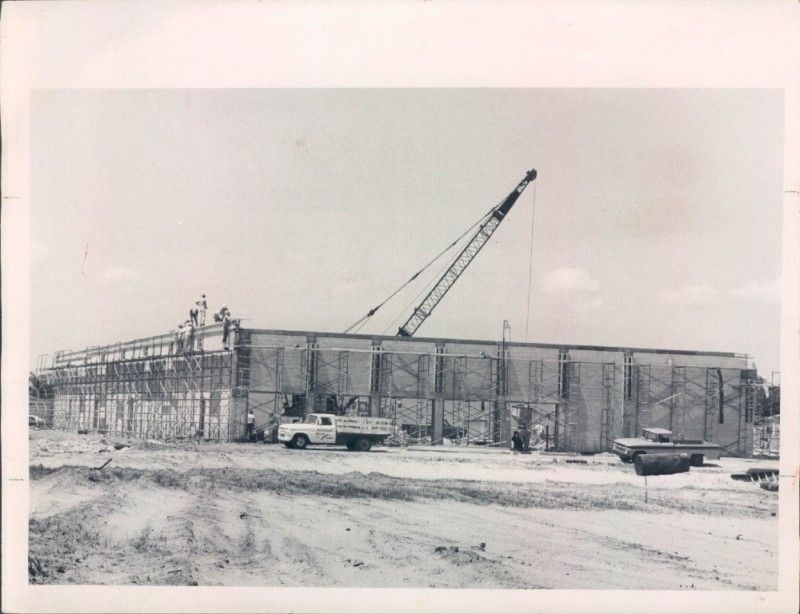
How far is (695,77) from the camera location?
10867 mm

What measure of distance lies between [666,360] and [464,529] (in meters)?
4.63

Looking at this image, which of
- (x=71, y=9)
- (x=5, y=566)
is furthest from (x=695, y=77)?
(x=5, y=566)

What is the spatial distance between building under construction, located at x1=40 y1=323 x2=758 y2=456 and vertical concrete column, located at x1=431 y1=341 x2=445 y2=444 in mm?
22

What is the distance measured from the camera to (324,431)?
14.8 metres

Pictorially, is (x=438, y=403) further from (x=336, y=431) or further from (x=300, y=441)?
(x=300, y=441)

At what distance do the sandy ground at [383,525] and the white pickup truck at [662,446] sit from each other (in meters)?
0.78

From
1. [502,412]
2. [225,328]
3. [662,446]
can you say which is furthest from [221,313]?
[662,446]

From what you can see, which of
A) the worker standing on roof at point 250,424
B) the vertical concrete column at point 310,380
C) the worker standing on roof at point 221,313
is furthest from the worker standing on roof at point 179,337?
the vertical concrete column at point 310,380

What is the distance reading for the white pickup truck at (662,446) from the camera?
1412 centimetres

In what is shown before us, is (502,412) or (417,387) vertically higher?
(417,387)

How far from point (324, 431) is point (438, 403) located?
227cm

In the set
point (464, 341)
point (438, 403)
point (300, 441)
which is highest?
point (464, 341)

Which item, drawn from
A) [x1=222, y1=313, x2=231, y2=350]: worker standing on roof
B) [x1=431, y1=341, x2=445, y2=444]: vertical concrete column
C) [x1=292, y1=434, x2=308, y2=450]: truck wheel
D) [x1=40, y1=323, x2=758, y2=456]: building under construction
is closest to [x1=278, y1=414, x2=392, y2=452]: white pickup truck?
[x1=292, y1=434, x2=308, y2=450]: truck wheel

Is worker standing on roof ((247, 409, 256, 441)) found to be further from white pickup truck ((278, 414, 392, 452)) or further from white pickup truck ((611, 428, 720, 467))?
white pickup truck ((611, 428, 720, 467))
